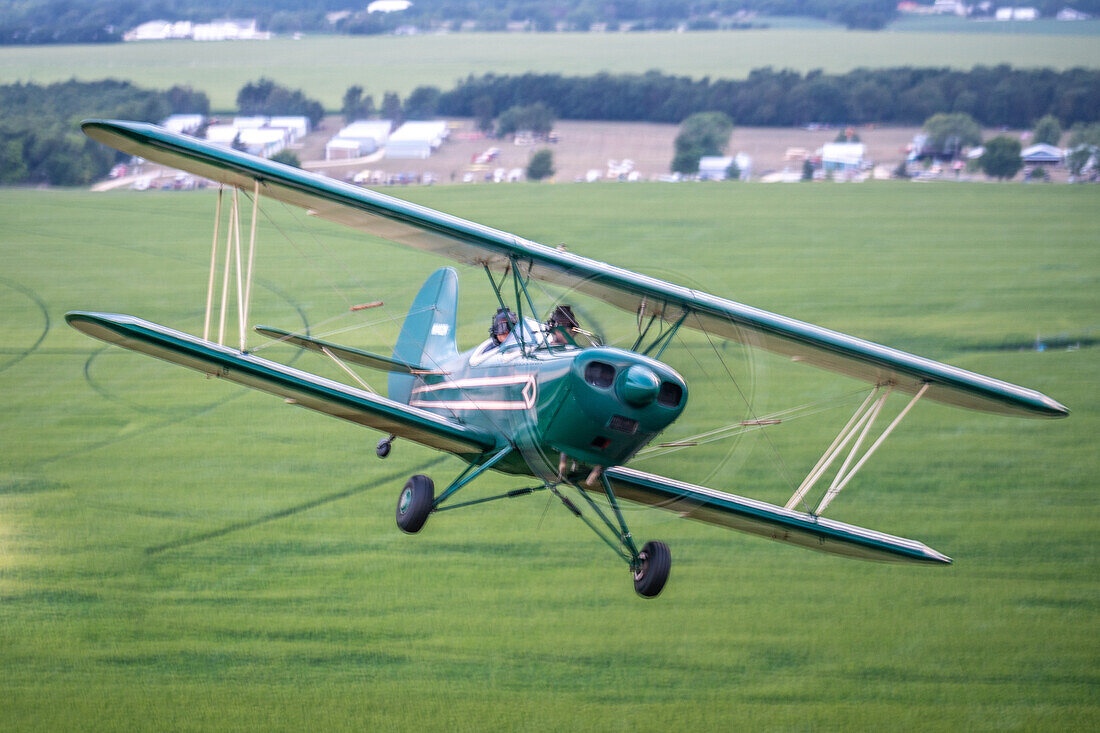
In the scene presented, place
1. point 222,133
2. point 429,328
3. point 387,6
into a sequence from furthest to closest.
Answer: point 387,6 < point 222,133 < point 429,328

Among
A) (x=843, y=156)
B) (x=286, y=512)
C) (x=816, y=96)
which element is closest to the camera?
(x=286, y=512)

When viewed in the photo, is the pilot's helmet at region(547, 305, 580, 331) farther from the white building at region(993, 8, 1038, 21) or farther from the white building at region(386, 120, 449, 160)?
the white building at region(993, 8, 1038, 21)

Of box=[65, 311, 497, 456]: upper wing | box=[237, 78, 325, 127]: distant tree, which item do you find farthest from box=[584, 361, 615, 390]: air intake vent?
box=[237, 78, 325, 127]: distant tree

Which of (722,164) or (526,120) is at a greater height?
(526,120)

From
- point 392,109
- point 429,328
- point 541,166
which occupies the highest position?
point 429,328

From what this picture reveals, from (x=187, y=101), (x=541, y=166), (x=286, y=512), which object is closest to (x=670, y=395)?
(x=286, y=512)

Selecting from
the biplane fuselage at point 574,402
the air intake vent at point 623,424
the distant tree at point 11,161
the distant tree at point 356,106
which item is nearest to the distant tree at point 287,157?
the distant tree at point 356,106

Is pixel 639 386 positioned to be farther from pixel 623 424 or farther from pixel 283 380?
pixel 283 380

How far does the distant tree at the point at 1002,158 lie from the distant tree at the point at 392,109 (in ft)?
92.0

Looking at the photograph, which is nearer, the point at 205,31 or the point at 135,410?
the point at 135,410

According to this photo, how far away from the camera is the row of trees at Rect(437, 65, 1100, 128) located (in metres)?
56.8

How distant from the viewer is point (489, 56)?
62.6m

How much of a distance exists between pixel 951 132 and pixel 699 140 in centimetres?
1213

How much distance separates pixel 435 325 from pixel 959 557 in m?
12.0
